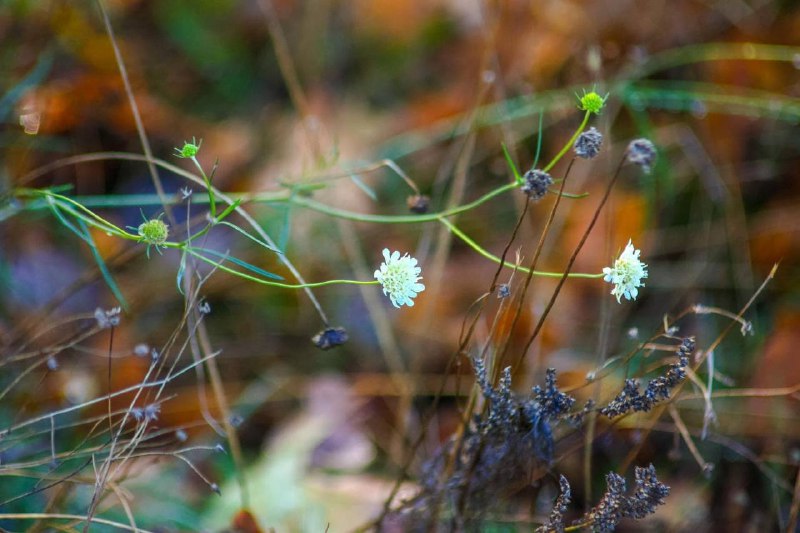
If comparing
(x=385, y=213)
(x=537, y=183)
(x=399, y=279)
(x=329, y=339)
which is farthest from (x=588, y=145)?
(x=385, y=213)

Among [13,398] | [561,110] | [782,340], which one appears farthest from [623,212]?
[13,398]

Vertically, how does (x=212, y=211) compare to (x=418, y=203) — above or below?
below

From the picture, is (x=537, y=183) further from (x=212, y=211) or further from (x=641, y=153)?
(x=212, y=211)

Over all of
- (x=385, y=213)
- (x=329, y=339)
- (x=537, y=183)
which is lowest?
(x=329, y=339)

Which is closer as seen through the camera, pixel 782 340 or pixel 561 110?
pixel 782 340

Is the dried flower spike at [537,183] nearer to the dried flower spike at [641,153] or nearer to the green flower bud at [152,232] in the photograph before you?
the dried flower spike at [641,153]

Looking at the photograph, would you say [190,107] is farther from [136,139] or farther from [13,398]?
[13,398]

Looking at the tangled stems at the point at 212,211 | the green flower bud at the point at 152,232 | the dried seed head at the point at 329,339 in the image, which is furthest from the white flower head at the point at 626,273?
the green flower bud at the point at 152,232

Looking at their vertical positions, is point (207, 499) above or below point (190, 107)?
below

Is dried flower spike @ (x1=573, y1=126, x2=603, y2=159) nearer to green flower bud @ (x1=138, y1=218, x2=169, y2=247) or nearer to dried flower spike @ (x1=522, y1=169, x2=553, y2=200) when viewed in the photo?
dried flower spike @ (x1=522, y1=169, x2=553, y2=200)
